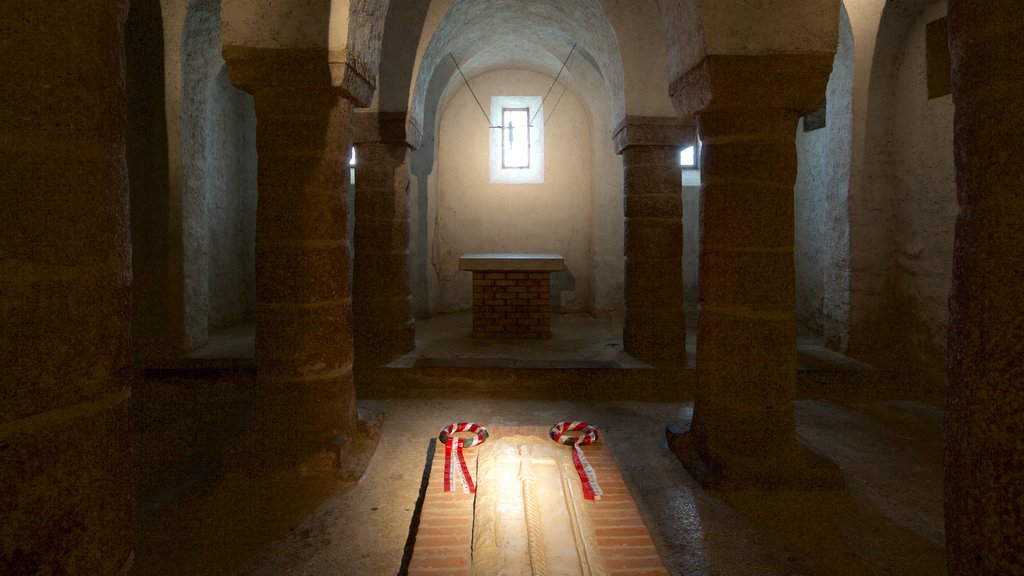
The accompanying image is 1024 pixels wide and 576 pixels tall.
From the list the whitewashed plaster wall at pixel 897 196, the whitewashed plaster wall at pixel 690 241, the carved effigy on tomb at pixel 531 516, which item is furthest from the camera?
the whitewashed plaster wall at pixel 690 241

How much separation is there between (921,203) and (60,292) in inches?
256

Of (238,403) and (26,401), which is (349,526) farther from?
(238,403)

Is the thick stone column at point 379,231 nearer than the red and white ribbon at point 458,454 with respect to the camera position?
No

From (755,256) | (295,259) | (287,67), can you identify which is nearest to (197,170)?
(287,67)

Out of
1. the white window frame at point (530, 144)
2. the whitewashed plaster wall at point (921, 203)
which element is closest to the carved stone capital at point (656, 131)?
the whitewashed plaster wall at point (921, 203)

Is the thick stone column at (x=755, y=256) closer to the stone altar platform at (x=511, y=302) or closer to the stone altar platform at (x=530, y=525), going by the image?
the stone altar platform at (x=530, y=525)

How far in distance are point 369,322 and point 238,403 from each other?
1.47 meters

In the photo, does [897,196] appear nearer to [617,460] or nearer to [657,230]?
[657,230]

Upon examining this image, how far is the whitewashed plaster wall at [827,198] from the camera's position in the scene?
19.2ft

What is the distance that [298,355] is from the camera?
346 centimetres

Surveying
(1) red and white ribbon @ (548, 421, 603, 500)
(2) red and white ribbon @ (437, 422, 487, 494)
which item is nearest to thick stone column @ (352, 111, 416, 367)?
(2) red and white ribbon @ (437, 422, 487, 494)

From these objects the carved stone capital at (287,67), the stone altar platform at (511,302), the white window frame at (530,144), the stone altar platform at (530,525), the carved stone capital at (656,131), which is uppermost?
the white window frame at (530,144)

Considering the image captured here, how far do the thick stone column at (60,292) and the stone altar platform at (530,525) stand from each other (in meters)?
1.22

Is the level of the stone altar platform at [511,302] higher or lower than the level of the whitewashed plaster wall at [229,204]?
lower
